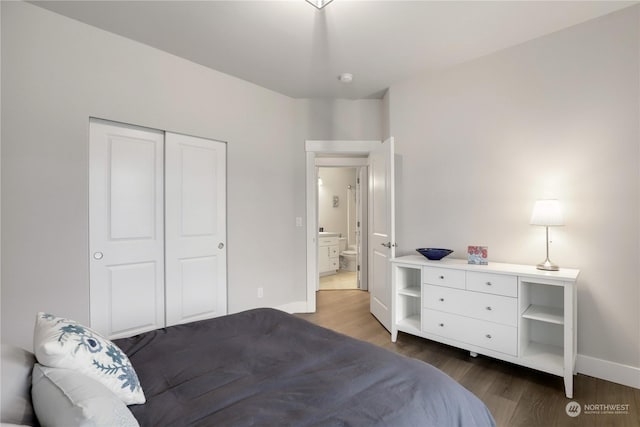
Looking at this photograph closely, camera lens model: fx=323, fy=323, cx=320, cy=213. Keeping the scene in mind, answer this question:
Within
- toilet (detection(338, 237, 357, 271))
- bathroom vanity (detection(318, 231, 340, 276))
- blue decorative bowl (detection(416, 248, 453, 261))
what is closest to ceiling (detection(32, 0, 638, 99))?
blue decorative bowl (detection(416, 248, 453, 261))

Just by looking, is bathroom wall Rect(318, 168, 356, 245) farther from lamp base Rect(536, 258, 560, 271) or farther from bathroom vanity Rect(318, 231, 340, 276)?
lamp base Rect(536, 258, 560, 271)

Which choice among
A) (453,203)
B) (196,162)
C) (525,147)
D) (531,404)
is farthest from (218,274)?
(525,147)

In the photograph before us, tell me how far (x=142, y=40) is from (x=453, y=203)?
3101 mm

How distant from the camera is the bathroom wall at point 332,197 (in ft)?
22.9

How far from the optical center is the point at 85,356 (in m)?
1.03

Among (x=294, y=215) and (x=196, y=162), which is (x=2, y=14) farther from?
(x=294, y=215)

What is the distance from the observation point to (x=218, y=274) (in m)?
3.32

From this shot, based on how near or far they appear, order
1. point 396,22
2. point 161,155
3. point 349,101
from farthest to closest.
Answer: point 349,101
point 161,155
point 396,22

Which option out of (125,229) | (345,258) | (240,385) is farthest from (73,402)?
(345,258)

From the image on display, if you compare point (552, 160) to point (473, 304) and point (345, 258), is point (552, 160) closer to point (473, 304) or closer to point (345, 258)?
point (473, 304)

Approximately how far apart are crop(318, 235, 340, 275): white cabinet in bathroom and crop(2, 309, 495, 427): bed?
15.3 ft

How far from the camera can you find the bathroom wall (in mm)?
6969

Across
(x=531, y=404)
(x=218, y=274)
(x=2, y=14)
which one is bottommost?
(x=531, y=404)

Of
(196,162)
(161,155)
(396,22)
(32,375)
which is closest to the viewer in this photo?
(32,375)
